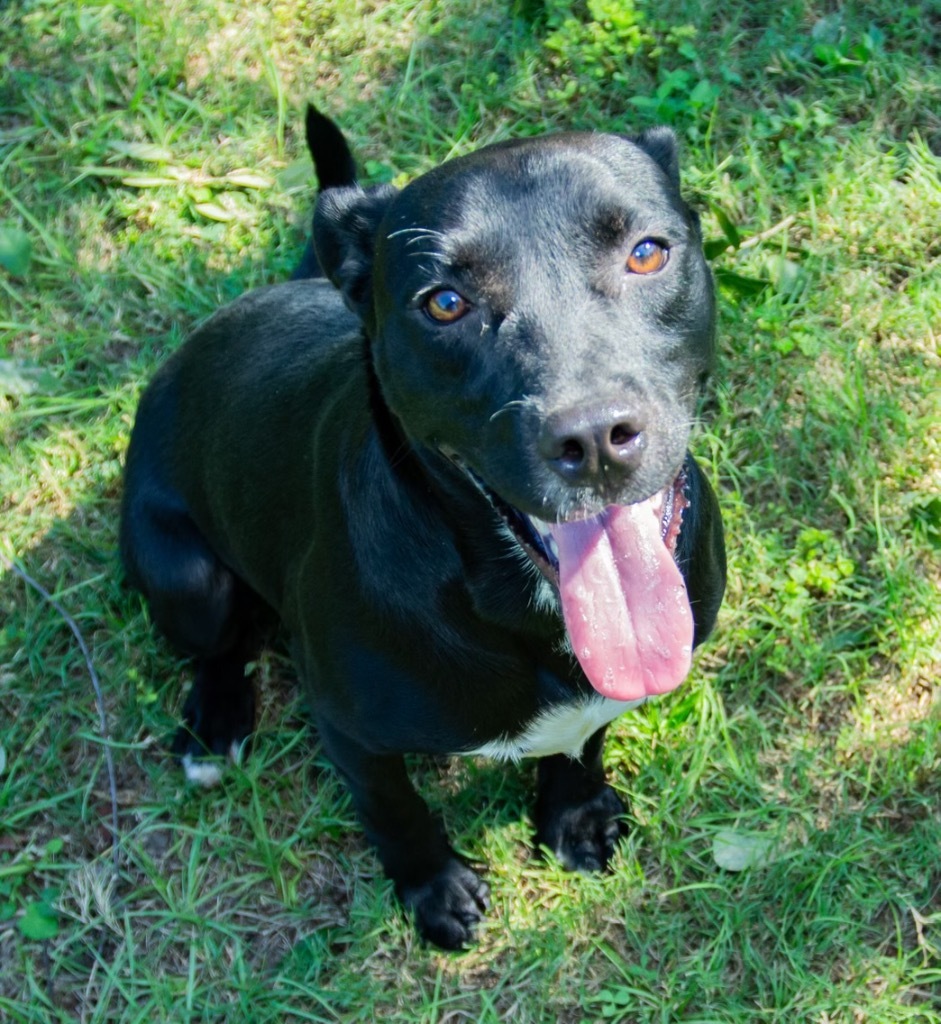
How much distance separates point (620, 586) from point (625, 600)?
3 centimetres

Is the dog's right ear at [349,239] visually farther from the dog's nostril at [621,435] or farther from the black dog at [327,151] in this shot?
the dog's nostril at [621,435]

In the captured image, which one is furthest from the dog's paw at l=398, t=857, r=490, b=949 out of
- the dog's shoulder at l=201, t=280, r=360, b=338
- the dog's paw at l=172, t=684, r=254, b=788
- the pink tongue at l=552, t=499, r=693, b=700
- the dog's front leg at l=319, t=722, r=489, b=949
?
the dog's shoulder at l=201, t=280, r=360, b=338

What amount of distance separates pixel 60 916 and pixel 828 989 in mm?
2216

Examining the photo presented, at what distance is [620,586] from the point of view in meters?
2.67

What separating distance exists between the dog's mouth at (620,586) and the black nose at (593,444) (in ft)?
0.89

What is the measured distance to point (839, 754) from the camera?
12.3 feet

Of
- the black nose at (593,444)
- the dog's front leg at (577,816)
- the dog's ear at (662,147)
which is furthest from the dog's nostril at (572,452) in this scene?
the dog's front leg at (577,816)

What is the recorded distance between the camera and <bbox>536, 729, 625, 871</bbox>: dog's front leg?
11.8ft

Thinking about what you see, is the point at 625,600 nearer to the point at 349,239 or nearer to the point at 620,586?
the point at 620,586

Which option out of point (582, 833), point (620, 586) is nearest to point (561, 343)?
point (620, 586)

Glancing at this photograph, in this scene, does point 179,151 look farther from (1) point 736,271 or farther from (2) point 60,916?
(2) point 60,916

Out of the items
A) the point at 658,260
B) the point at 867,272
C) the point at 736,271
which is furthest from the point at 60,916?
the point at 867,272

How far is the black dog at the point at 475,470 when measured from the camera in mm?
2465

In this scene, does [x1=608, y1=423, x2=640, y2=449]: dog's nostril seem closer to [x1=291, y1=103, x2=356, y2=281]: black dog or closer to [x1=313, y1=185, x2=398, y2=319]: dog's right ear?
[x1=313, y1=185, x2=398, y2=319]: dog's right ear
